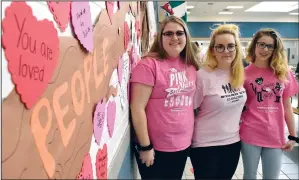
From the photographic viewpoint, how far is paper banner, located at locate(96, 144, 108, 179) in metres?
0.83

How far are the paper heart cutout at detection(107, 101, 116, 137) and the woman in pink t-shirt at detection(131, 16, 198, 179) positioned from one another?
30cm

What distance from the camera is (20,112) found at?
41 cm

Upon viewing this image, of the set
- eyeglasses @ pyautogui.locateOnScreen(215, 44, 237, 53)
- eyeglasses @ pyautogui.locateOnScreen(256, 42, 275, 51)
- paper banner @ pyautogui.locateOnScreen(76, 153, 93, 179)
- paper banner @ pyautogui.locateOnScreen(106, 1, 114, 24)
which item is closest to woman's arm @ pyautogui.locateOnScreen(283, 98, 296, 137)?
eyeglasses @ pyautogui.locateOnScreen(256, 42, 275, 51)

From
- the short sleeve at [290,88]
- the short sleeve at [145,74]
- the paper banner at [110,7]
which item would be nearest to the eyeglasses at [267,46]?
the short sleeve at [290,88]

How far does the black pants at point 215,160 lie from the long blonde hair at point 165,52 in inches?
20.8

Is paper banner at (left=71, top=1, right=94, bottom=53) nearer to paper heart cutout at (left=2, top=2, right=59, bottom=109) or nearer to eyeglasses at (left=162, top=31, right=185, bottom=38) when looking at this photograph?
paper heart cutout at (left=2, top=2, right=59, bottom=109)

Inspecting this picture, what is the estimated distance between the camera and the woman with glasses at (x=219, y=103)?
1.54m

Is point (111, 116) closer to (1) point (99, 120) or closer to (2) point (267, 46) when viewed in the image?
(1) point (99, 120)

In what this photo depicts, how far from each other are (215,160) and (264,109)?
453 mm

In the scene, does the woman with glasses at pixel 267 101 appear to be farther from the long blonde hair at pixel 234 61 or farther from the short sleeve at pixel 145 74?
the short sleeve at pixel 145 74

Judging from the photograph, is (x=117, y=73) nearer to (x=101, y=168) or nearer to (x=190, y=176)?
(x=101, y=168)

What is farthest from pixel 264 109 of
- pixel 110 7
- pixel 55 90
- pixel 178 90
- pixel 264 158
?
pixel 55 90

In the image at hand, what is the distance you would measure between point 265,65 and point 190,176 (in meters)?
1.75

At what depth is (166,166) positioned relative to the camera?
1.49 metres
